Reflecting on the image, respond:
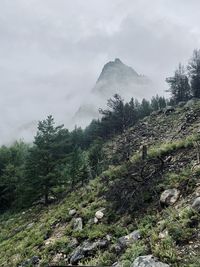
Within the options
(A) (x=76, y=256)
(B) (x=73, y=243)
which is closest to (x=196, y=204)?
(A) (x=76, y=256)

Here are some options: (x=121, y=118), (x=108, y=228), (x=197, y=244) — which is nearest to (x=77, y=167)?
(x=121, y=118)

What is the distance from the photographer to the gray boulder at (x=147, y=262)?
29.6 ft

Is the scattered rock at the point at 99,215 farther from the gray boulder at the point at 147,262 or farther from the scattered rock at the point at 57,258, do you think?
the gray boulder at the point at 147,262

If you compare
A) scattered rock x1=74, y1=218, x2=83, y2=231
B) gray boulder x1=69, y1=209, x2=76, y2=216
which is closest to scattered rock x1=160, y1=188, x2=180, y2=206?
scattered rock x1=74, y1=218, x2=83, y2=231

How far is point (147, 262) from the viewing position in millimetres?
9281

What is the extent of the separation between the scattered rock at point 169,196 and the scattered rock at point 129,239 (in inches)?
82.3

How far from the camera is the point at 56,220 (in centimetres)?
2042

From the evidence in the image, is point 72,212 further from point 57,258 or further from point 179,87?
point 179,87

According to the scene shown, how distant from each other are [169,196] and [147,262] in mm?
5032

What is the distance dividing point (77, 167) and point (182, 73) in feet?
147

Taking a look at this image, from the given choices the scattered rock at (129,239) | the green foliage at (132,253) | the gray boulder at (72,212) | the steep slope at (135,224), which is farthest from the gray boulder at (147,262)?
the gray boulder at (72,212)

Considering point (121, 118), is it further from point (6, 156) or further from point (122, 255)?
point (6, 156)

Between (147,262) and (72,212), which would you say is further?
(72,212)

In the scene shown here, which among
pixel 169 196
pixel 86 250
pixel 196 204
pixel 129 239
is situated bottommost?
pixel 86 250
